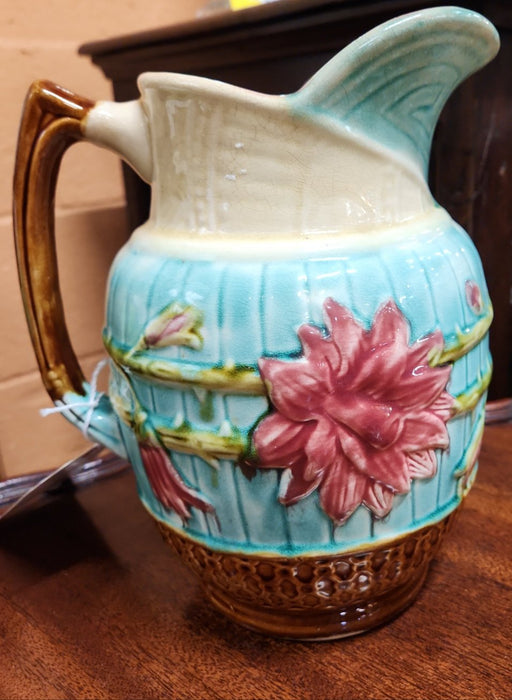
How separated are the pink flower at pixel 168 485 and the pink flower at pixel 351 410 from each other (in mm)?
57

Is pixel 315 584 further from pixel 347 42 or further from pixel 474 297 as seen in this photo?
pixel 347 42

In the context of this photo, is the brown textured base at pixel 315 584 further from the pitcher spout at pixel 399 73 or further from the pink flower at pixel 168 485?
the pitcher spout at pixel 399 73

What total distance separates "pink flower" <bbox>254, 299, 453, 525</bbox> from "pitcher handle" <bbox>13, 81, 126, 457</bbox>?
0.49 feet

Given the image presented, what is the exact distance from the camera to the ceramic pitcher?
0.37m

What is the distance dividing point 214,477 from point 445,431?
0.45ft

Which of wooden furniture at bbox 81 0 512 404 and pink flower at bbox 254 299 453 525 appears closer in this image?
pink flower at bbox 254 299 453 525

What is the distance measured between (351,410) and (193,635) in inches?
8.3

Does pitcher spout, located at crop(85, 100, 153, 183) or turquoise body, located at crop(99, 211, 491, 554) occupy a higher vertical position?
pitcher spout, located at crop(85, 100, 153, 183)

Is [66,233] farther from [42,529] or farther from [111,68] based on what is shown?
[42,529]

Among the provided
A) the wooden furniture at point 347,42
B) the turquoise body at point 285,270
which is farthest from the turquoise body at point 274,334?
the wooden furniture at point 347,42

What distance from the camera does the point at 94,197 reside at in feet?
2.66

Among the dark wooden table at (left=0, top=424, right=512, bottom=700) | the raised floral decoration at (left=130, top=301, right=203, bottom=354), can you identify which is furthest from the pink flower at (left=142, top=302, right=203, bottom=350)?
the dark wooden table at (left=0, top=424, right=512, bottom=700)

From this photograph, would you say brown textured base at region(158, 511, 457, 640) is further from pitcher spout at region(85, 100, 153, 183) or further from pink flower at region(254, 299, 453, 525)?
pitcher spout at region(85, 100, 153, 183)

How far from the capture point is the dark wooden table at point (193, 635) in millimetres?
423
